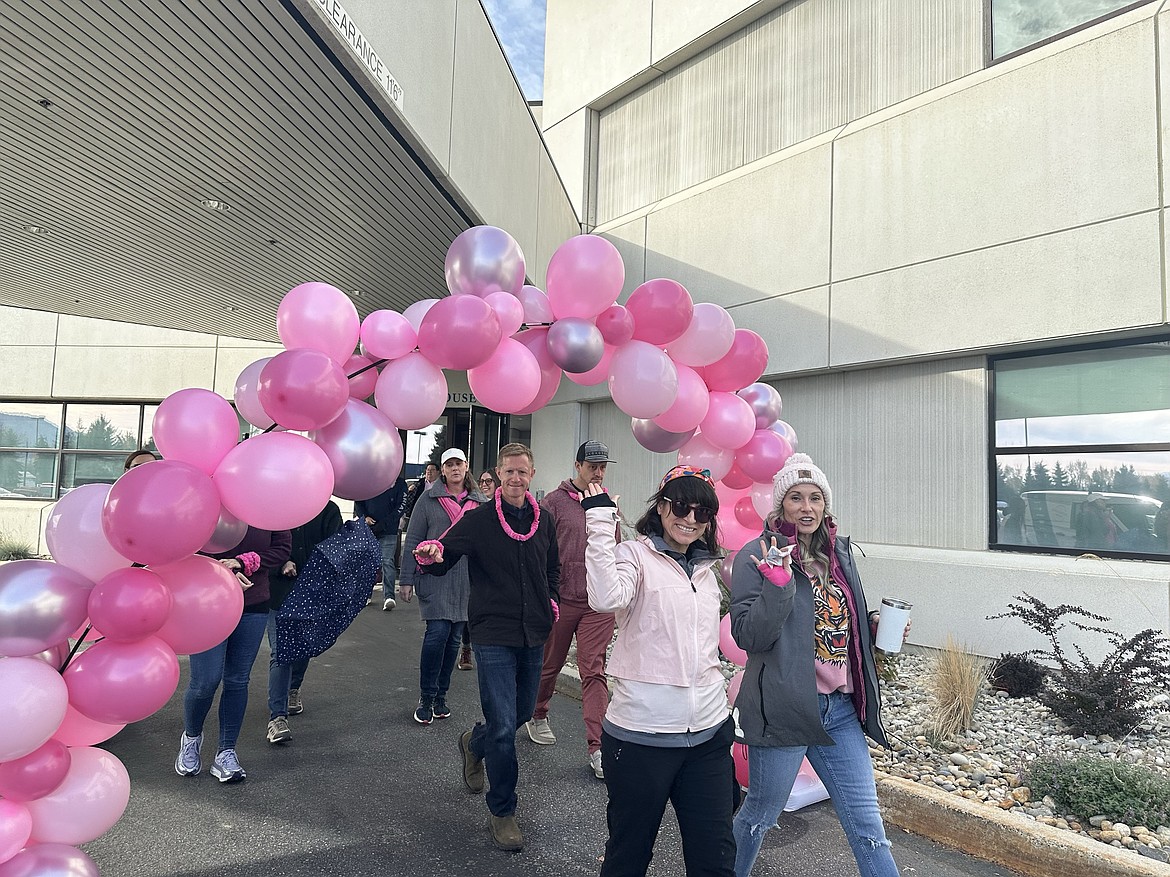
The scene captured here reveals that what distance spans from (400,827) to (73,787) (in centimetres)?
176

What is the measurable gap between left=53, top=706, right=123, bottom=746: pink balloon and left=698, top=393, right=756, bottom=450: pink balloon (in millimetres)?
3280

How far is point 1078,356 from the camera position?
722cm

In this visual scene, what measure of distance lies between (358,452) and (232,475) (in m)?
0.53

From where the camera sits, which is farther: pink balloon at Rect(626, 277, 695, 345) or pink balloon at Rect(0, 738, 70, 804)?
pink balloon at Rect(626, 277, 695, 345)

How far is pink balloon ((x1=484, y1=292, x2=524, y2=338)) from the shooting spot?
3.76 metres

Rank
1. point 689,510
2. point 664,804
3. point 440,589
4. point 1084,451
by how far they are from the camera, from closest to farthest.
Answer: point 664,804, point 689,510, point 440,589, point 1084,451

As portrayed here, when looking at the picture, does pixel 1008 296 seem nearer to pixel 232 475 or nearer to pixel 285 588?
pixel 285 588

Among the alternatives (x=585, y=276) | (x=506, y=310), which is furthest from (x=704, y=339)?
(x=506, y=310)

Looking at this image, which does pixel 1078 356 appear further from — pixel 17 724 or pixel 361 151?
pixel 17 724

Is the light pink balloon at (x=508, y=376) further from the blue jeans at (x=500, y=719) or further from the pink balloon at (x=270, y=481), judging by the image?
the blue jeans at (x=500, y=719)

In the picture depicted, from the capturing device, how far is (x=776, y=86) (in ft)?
33.1

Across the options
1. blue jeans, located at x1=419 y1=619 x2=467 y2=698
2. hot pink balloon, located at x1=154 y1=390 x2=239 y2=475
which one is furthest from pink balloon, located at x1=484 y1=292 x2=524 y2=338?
blue jeans, located at x1=419 y1=619 x2=467 y2=698

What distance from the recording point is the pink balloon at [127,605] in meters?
2.54

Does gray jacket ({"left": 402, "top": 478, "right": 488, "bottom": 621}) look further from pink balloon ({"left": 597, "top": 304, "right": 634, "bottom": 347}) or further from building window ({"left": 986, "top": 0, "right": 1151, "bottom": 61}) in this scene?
building window ({"left": 986, "top": 0, "right": 1151, "bottom": 61})
